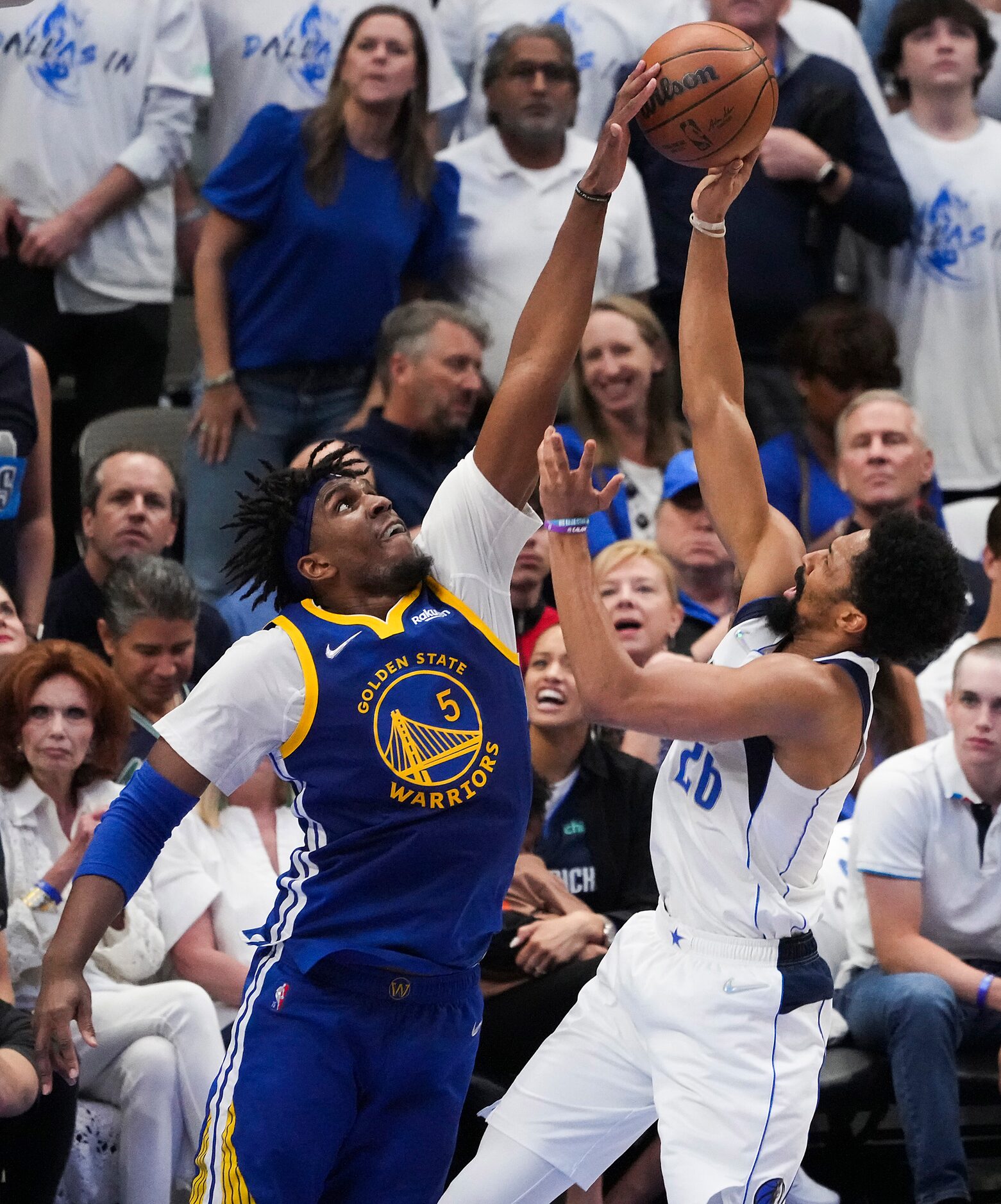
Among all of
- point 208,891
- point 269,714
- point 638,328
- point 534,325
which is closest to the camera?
point 269,714

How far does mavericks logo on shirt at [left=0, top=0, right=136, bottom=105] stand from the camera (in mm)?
6445

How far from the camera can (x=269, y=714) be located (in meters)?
3.45

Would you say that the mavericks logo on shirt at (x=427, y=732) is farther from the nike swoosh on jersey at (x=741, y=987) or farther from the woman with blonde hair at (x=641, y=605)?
the woman with blonde hair at (x=641, y=605)

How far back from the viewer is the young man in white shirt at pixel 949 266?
739cm

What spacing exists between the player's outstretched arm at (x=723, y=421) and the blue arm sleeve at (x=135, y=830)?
49.1 inches

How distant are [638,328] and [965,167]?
1889 millimetres

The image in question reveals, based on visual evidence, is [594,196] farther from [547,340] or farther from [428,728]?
[428,728]

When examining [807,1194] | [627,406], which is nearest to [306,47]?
[627,406]

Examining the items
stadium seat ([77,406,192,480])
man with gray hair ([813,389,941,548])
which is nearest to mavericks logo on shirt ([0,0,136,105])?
stadium seat ([77,406,192,480])

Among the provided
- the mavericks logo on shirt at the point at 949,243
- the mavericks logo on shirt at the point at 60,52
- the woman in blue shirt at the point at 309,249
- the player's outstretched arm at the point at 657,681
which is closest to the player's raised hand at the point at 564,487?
the player's outstretched arm at the point at 657,681

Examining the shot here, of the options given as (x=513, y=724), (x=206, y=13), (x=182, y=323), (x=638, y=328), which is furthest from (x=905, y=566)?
(x=182, y=323)

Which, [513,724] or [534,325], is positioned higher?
[534,325]

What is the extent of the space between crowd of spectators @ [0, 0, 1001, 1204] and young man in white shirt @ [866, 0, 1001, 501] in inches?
0.7

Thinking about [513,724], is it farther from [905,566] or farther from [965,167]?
[965,167]
